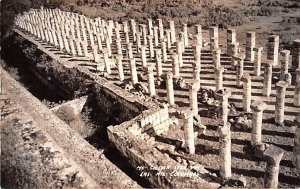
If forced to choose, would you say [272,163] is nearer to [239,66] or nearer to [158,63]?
[239,66]

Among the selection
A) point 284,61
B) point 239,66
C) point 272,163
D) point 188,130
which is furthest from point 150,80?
point 272,163

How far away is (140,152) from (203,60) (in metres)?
9.42

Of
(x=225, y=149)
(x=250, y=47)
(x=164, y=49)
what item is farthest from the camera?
(x=164, y=49)

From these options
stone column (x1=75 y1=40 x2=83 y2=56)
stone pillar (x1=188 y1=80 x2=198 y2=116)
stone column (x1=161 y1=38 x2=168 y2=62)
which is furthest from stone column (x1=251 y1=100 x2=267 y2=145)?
stone column (x1=75 y1=40 x2=83 y2=56)

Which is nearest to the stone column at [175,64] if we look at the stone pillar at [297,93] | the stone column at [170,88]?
the stone column at [170,88]

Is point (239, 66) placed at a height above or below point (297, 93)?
above

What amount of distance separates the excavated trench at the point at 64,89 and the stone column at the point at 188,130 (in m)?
2.01

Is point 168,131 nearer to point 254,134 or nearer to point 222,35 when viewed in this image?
point 254,134

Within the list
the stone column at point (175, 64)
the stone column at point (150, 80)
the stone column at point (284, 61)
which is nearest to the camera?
the stone column at point (284, 61)

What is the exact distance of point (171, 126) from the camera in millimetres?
11484

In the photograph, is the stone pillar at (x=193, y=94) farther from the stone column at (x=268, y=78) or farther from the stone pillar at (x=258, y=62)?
the stone pillar at (x=258, y=62)

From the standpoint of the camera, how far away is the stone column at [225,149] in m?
8.48

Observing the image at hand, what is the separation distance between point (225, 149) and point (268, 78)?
16.6 feet

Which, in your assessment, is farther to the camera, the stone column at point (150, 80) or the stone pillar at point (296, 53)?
the stone pillar at point (296, 53)
